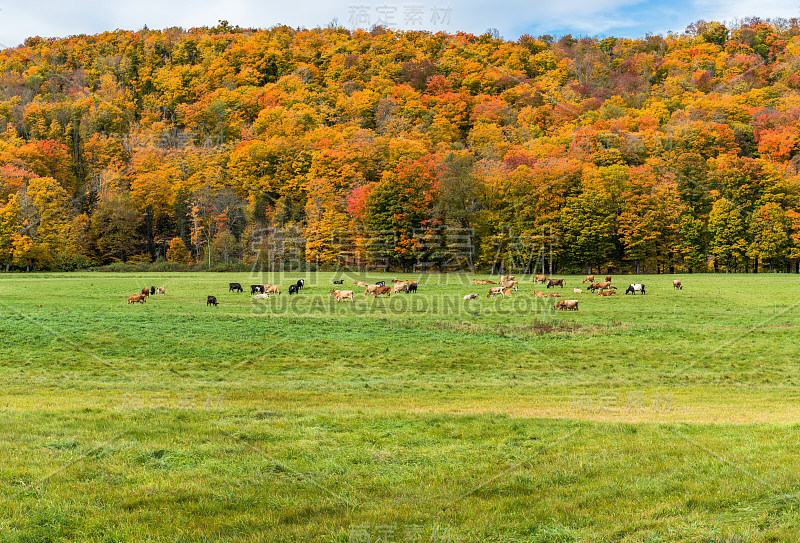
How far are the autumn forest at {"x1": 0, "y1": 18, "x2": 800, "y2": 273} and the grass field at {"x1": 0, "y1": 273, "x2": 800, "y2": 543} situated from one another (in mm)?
45531

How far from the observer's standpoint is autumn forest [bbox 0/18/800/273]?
70.3 meters

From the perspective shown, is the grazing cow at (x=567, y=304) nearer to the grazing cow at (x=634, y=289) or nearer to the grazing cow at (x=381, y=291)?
the grazing cow at (x=634, y=289)

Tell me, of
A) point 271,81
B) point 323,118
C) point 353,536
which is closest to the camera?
point 353,536

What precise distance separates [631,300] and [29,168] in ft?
318

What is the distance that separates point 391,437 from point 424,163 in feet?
243

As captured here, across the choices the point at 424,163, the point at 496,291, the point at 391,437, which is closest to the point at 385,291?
the point at 496,291

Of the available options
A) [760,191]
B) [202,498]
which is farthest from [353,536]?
[760,191]

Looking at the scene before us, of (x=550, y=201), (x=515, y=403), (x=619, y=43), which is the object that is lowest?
(x=515, y=403)

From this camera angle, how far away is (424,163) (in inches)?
3204

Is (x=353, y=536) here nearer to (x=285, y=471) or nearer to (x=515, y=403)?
(x=285, y=471)

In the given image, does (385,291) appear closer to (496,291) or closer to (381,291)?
(381,291)

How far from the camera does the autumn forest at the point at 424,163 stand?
70312 mm

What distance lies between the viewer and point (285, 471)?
756cm

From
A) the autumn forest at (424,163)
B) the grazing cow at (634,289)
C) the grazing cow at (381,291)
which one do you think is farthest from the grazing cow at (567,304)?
the autumn forest at (424,163)
